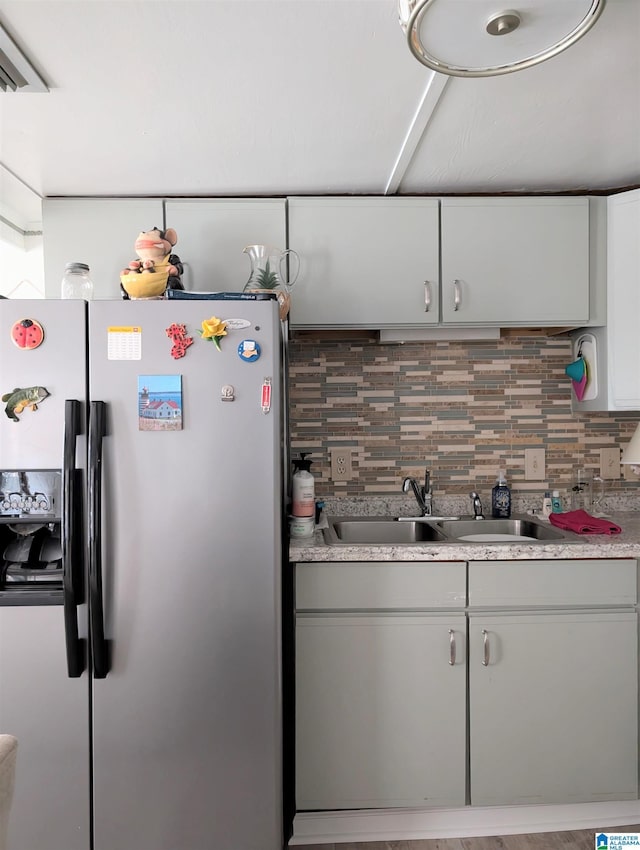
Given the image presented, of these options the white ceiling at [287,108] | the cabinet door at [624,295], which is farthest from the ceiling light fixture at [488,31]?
the cabinet door at [624,295]

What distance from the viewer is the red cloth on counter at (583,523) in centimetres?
208

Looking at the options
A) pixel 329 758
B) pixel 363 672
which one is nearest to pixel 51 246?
pixel 363 672

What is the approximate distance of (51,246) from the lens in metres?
2.12

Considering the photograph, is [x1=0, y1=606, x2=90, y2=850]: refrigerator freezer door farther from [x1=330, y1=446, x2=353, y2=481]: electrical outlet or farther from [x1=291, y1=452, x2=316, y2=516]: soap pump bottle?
[x1=330, y1=446, x2=353, y2=481]: electrical outlet

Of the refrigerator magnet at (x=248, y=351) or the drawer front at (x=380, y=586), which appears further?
the drawer front at (x=380, y=586)

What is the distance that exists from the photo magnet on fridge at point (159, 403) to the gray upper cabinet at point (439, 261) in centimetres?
71

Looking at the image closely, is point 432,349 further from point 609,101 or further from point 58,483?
point 58,483

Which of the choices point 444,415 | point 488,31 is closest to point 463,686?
point 444,415

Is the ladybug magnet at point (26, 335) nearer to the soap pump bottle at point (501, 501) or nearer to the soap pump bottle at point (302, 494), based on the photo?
the soap pump bottle at point (302, 494)

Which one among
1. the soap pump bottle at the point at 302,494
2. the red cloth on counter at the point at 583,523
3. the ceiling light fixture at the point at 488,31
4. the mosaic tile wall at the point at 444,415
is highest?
the ceiling light fixture at the point at 488,31

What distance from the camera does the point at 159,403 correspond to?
5.27ft

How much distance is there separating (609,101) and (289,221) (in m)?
1.11

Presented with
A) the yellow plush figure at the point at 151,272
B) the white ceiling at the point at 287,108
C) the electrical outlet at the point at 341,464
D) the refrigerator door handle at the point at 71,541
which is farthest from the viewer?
the electrical outlet at the point at 341,464

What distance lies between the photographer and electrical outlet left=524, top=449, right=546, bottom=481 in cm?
248
